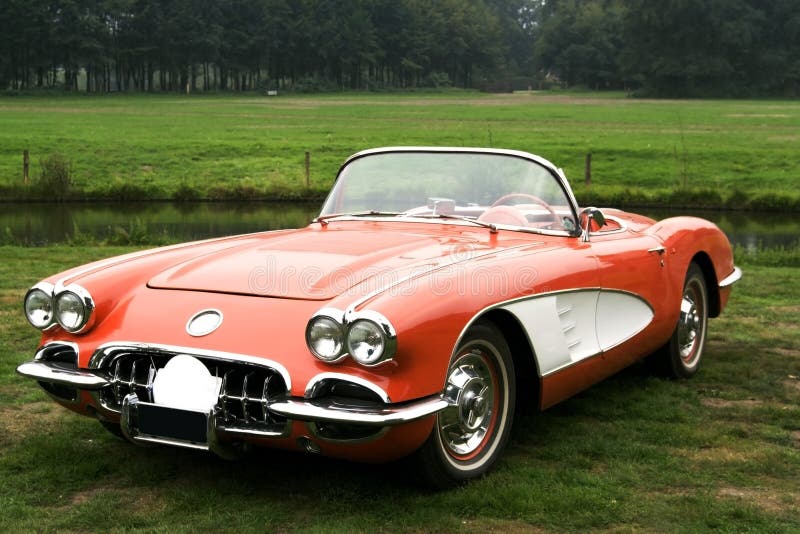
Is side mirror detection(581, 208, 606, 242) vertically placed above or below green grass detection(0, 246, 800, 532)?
above

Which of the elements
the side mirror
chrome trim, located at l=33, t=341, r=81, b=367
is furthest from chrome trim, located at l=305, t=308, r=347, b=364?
the side mirror

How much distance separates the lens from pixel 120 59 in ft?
327

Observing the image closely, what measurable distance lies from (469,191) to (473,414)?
1.59 m

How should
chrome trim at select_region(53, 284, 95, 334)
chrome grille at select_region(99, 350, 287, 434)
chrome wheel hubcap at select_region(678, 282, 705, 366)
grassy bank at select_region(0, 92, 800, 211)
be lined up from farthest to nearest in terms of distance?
grassy bank at select_region(0, 92, 800, 211), chrome wheel hubcap at select_region(678, 282, 705, 366), chrome trim at select_region(53, 284, 95, 334), chrome grille at select_region(99, 350, 287, 434)

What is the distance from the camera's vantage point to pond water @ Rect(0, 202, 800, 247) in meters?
16.9

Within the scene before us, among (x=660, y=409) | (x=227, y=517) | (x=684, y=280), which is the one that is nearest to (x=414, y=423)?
(x=227, y=517)

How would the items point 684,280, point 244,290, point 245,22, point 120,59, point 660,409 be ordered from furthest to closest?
point 245,22, point 120,59, point 684,280, point 660,409, point 244,290

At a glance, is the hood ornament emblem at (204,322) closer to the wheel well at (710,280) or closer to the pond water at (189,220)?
the wheel well at (710,280)

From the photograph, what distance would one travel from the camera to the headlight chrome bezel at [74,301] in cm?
425

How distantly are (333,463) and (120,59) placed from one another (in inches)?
4005

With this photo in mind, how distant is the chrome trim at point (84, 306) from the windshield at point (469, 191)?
5.82 feet

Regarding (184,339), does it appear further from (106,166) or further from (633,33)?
(633,33)

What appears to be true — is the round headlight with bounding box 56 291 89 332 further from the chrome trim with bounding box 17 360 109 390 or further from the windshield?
the windshield

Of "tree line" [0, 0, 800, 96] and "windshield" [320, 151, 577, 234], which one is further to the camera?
"tree line" [0, 0, 800, 96]
